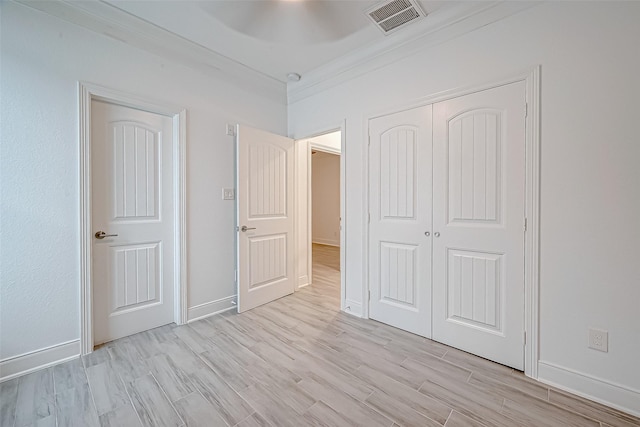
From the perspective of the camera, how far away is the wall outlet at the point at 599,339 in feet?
4.99

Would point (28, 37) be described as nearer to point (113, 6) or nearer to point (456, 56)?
point (113, 6)

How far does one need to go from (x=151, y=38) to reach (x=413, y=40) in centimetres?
226

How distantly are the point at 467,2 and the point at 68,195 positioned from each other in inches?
129

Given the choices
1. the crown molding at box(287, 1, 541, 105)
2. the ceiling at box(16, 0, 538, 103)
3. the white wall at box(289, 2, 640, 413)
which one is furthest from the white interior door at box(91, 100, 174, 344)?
the white wall at box(289, 2, 640, 413)

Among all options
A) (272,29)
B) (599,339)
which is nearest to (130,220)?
(272,29)

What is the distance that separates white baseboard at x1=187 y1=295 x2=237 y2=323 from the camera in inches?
103

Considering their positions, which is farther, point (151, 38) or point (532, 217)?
point (151, 38)

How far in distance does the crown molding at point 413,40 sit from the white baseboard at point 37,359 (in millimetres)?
3242

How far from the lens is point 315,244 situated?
7734 mm

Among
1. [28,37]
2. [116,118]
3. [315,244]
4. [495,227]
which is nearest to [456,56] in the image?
[495,227]

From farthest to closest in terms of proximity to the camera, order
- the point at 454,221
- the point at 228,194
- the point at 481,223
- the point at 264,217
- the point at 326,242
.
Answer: the point at 326,242 < the point at 264,217 < the point at 228,194 < the point at 454,221 < the point at 481,223

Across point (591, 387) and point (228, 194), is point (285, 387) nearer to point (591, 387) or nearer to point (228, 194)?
point (591, 387)

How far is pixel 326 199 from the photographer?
7.75 m

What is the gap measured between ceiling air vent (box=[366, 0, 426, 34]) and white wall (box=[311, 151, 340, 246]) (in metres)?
5.24
